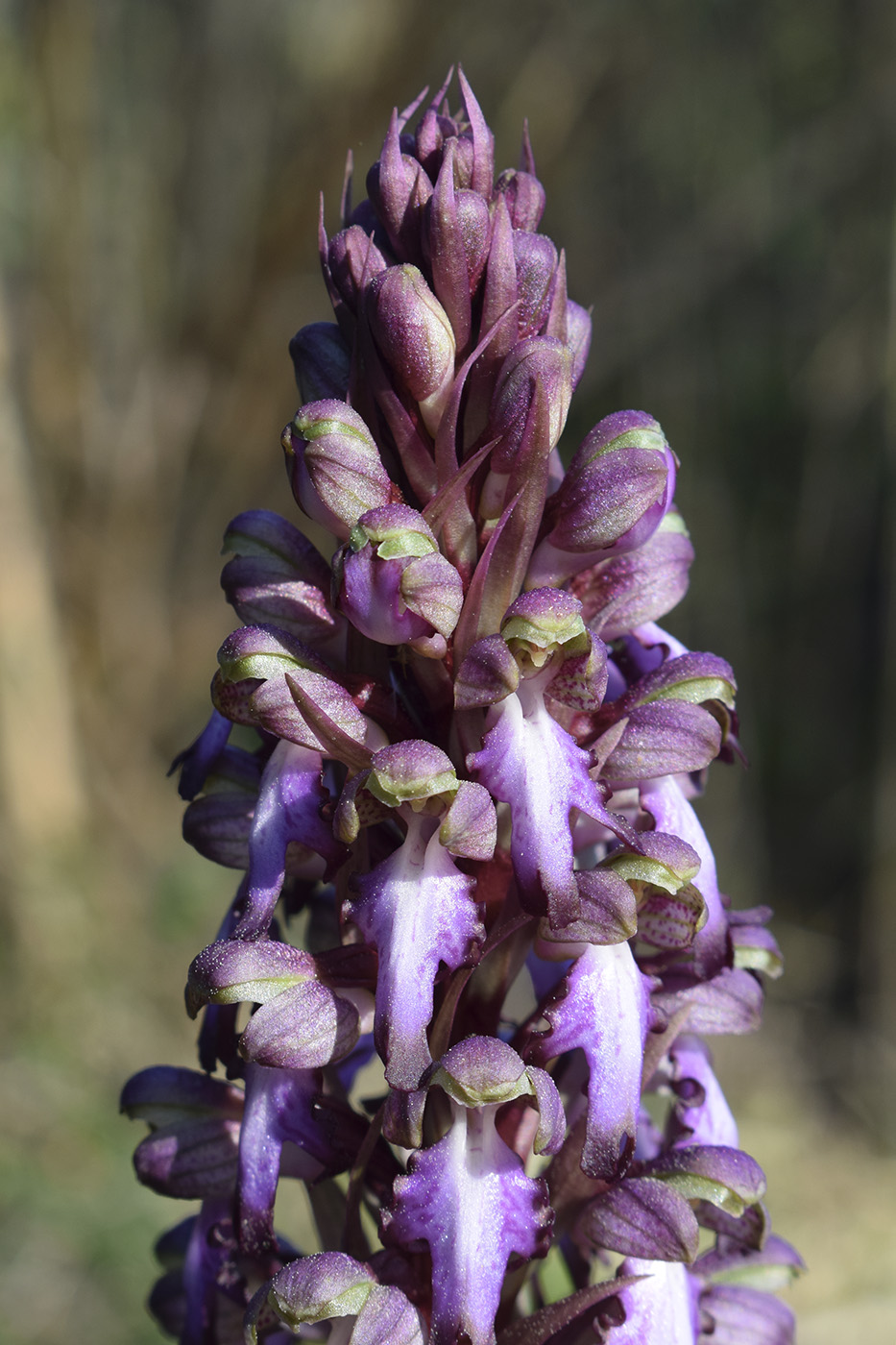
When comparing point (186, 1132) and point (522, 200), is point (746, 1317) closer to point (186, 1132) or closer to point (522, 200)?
point (186, 1132)

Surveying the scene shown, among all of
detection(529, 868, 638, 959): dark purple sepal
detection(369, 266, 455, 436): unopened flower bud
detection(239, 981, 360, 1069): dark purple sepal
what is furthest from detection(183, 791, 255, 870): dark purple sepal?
detection(369, 266, 455, 436): unopened flower bud

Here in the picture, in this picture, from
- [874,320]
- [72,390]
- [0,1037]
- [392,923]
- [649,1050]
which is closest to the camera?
[392,923]

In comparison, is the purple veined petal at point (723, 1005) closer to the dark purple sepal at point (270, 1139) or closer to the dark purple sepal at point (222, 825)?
the dark purple sepal at point (270, 1139)

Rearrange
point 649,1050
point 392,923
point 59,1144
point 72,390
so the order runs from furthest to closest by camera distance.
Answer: point 72,390 → point 59,1144 → point 649,1050 → point 392,923

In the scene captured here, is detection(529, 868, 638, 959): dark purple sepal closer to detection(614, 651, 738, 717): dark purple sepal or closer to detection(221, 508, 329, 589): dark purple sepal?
detection(614, 651, 738, 717): dark purple sepal

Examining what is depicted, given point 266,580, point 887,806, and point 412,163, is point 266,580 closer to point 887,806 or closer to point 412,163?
point 412,163

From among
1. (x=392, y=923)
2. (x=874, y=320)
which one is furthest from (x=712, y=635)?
(x=392, y=923)

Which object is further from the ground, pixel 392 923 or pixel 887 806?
pixel 392 923
